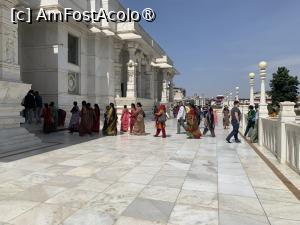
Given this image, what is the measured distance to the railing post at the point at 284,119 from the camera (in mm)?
6652

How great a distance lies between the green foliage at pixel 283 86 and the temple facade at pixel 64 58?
35.1m

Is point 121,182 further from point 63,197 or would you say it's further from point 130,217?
point 130,217

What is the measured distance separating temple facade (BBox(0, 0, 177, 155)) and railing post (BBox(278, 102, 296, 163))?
6.97 meters

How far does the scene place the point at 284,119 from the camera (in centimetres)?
679

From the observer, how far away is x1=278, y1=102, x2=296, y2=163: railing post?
6652 mm

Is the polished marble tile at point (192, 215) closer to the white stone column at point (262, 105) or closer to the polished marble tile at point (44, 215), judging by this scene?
the polished marble tile at point (44, 215)

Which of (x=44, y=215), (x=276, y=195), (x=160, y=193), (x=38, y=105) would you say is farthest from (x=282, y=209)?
(x=38, y=105)

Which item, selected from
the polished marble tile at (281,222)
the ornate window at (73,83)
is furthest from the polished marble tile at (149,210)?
the ornate window at (73,83)

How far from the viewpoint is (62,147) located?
8820mm

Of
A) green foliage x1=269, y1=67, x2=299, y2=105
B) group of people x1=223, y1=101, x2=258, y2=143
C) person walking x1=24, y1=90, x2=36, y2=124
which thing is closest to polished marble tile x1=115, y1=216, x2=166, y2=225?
group of people x1=223, y1=101, x2=258, y2=143

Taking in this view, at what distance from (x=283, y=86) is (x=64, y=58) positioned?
1707 inches

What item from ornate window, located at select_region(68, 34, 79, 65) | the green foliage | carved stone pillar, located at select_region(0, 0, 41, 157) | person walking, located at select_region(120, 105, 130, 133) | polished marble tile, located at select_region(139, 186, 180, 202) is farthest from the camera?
the green foliage

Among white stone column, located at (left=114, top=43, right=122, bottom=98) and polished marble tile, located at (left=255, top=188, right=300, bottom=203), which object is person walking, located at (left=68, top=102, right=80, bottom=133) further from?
polished marble tile, located at (left=255, top=188, right=300, bottom=203)

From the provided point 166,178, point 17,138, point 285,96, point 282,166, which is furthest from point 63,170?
point 285,96
